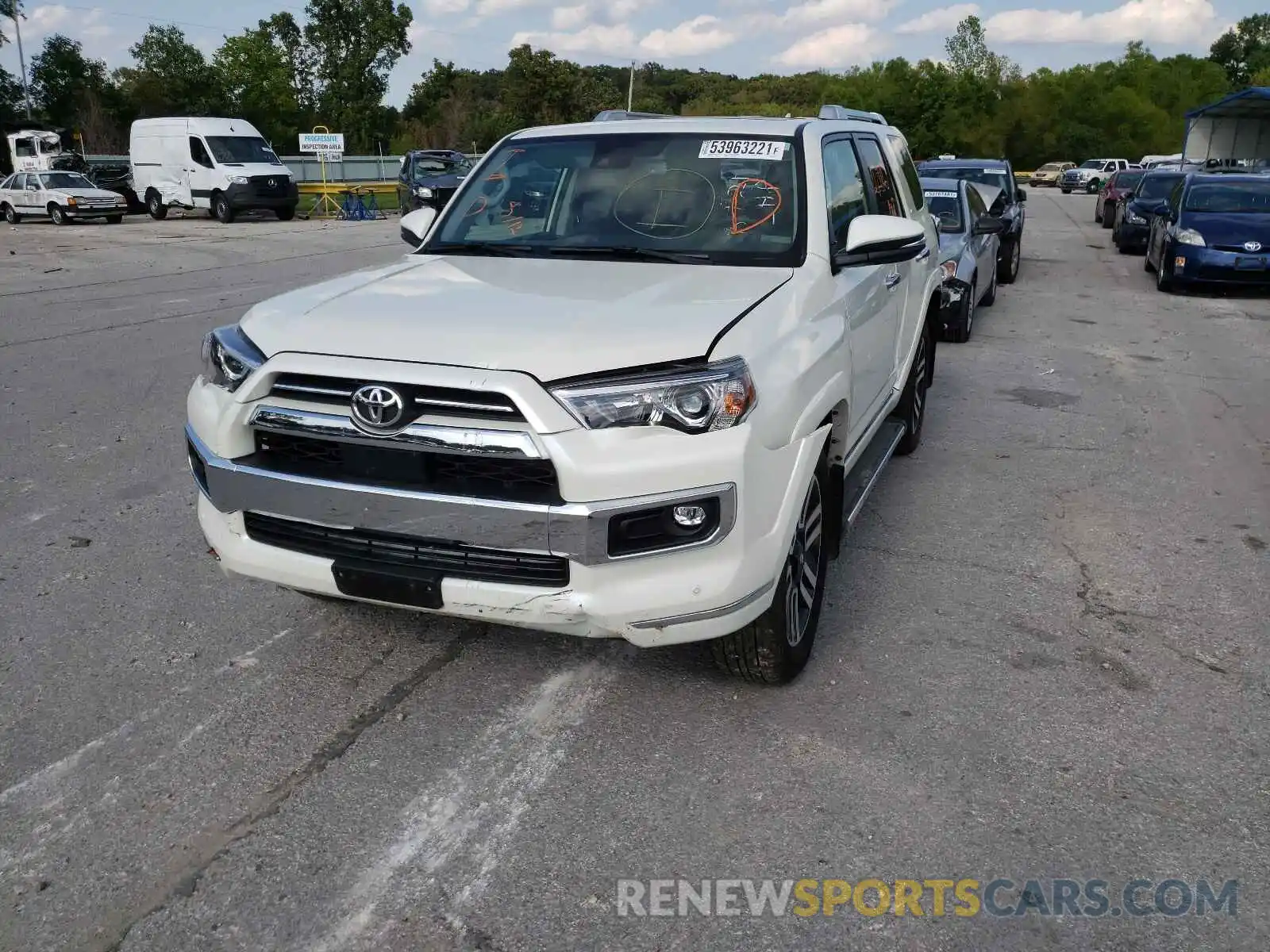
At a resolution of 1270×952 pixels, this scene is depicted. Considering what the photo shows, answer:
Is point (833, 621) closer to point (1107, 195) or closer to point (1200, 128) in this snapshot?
point (1107, 195)

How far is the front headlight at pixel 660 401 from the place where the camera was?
116 inches

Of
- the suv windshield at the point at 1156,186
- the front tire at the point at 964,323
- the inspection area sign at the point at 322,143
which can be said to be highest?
the inspection area sign at the point at 322,143

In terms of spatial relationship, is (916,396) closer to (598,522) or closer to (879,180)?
(879,180)

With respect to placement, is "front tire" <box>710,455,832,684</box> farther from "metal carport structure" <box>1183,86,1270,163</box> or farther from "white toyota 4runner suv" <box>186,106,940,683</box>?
"metal carport structure" <box>1183,86,1270,163</box>

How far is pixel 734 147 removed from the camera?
4.45 meters

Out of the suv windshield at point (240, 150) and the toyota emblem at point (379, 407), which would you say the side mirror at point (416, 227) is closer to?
the toyota emblem at point (379, 407)

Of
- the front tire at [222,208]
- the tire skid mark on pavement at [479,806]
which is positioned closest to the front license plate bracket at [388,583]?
the tire skid mark on pavement at [479,806]

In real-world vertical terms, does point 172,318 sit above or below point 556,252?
below

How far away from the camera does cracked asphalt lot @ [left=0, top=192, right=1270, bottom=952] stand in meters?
2.61

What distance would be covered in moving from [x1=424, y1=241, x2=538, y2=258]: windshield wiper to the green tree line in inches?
1412

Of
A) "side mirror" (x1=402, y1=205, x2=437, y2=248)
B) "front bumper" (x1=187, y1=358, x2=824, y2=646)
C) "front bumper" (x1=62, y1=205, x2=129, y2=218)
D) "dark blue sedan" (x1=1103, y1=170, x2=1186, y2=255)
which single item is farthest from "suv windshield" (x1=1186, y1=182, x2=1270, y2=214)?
"front bumper" (x1=62, y1=205, x2=129, y2=218)

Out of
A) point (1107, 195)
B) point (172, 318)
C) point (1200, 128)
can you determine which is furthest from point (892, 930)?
point (1200, 128)

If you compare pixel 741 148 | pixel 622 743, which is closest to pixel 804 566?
pixel 622 743

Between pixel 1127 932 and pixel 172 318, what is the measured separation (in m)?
11.5
